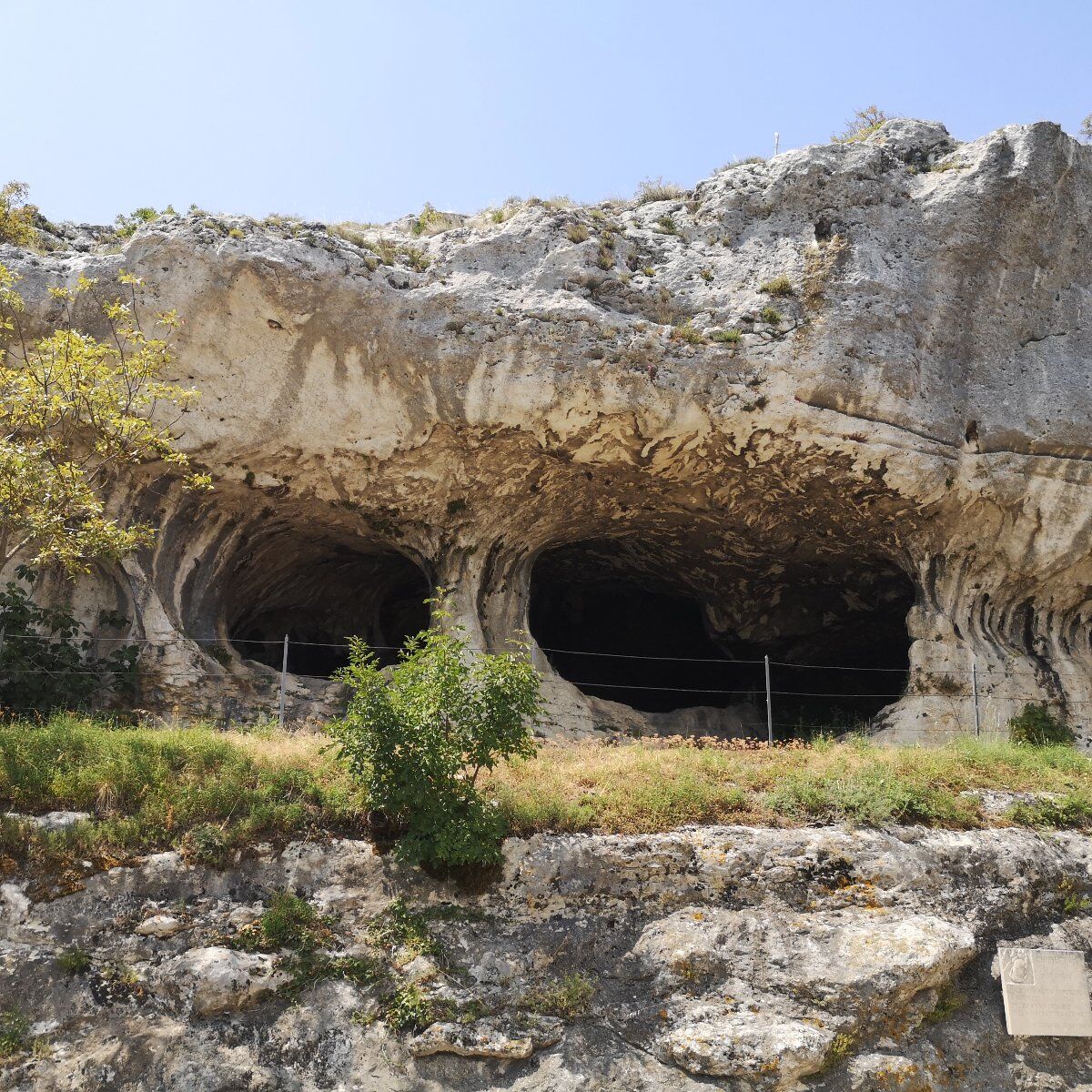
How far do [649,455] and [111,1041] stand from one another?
10535 millimetres

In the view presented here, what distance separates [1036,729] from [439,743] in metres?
9.77

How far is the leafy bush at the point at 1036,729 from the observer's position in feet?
49.2

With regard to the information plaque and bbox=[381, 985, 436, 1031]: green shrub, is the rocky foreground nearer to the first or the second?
bbox=[381, 985, 436, 1031]: green shrub

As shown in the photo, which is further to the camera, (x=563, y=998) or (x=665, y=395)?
(x=665, y=395)

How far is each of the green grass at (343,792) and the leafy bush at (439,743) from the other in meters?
0.48

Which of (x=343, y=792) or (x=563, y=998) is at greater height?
(x=343, y=792)

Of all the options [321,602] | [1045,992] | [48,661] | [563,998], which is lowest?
[1045,992]

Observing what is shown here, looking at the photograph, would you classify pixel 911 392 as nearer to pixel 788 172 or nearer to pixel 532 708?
pixel 788 172

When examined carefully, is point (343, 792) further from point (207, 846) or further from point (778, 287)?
point (778, 287)

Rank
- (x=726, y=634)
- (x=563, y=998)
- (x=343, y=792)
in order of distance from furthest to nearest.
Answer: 1. (x=726, y=634)
2. (x=343, y=792)
3. (x=563, y=998)

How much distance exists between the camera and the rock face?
14.8 m

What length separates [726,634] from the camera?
2125 centimetres

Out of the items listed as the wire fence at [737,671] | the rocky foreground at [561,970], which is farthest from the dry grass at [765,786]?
the wire fence at [737,671]

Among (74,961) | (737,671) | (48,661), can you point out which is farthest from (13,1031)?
(737,671)
